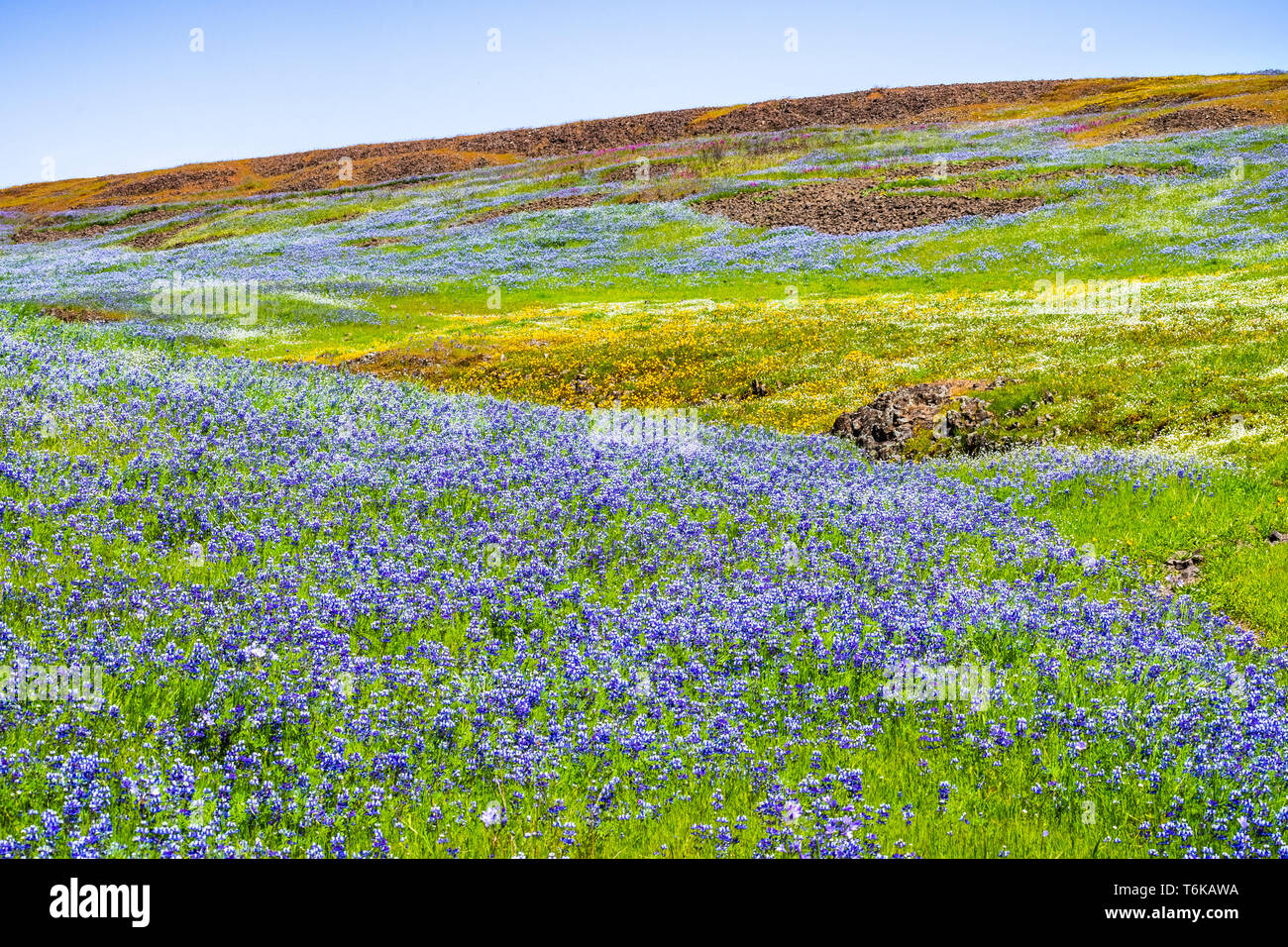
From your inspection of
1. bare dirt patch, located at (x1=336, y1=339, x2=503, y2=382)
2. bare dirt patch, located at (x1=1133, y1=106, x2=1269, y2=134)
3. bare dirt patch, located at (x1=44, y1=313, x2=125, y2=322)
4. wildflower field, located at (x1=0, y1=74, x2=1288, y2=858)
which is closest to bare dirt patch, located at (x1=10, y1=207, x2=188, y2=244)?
bare dirt patch, located at (x1=44, y1=313, x2=125, y2=322)

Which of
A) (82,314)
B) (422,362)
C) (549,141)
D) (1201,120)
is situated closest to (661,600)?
(422,362)

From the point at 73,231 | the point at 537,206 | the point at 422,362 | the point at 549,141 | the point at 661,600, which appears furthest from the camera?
the point at 549,141

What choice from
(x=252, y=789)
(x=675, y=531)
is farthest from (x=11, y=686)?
(x=675, y=531)

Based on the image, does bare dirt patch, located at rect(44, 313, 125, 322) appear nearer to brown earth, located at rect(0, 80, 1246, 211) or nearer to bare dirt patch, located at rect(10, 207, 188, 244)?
bare dirt patch, located at rect(10, 207, 188, 244)

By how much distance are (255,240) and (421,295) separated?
32326 mm

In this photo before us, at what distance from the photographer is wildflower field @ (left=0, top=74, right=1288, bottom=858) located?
644 centimetres

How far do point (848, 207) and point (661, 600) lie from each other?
57.8 meters

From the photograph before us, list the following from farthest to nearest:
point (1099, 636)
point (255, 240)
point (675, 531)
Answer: point (255, 240) → point (675, 531) → point (1099, 636)

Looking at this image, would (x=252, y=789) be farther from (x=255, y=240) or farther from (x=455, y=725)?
(x=255, y=240)

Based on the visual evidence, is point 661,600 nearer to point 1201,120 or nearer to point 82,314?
point 82,314

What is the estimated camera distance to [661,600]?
34.3 feet

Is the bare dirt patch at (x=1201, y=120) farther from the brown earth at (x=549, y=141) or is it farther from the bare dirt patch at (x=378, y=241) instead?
the bare dirt patch at (x=378, y=241)

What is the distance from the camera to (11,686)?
22.5 feet

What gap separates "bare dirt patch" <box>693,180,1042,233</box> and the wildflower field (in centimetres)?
2360
